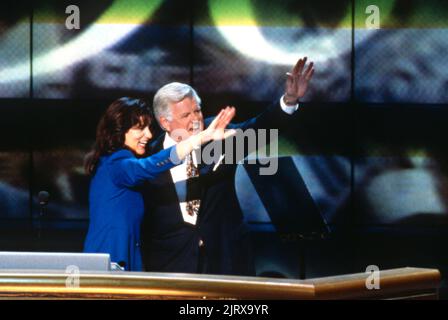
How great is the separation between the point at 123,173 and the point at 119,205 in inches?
9.1

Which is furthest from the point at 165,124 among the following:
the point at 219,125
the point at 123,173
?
the point at 219,125

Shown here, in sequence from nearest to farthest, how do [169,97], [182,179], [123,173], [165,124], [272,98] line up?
1. [123,173]
2. [182,179]
3. [165,124]
4. [169,97]
5. [272,98]

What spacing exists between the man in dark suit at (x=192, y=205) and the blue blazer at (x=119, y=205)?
0.23 metres

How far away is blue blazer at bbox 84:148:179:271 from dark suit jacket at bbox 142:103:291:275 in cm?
19

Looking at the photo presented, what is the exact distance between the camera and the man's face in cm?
609

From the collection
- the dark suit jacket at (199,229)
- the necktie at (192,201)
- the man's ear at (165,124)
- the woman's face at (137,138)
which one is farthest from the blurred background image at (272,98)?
the necktie at (192,201)

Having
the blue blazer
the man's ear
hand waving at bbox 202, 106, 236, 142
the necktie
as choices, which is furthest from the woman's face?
hand waving at bbox 202, 106, 236, 142

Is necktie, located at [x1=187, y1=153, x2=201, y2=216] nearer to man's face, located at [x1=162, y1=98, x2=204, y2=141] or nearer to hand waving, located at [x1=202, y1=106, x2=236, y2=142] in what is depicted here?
man's face, located at [x1=162, y1=98, x2=204, y2=141]

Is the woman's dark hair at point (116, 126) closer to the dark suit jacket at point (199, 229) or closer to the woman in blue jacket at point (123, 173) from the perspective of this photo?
the woman in blue jacket at point (123, 173)

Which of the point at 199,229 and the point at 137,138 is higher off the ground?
the point at 137,138

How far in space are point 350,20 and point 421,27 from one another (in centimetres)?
65

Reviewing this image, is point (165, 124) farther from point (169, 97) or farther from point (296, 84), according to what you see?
point (296, 84)

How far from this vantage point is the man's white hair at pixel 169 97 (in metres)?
6.30

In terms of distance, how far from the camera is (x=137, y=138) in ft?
20.1
